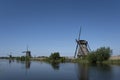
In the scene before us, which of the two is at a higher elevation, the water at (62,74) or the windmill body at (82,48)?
the windmill body at (82,48)

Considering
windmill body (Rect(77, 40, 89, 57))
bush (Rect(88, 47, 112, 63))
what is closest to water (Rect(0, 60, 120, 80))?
bush (Rect(88, 47, 112, 63))

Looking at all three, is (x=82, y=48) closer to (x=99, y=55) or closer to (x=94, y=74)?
(x=99, y=55)

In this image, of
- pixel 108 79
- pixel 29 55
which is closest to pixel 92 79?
pixel 108 79

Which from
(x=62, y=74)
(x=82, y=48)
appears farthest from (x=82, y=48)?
(x=62, y=74)

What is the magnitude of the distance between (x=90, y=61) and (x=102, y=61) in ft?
14.5

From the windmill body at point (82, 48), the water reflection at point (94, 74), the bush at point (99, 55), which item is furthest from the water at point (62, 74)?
the windmill body at point (82, 48)

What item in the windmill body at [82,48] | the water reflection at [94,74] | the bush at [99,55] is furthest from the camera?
the windmill body at [82,48]

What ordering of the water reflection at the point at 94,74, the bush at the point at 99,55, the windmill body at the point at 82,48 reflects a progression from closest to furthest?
1. the water reflection at the point at 94,74
2. the bush at the point at 99,55
3. the windmill body at the point at 82,48

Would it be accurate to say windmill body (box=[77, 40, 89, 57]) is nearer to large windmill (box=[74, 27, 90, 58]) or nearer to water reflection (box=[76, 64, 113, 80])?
large windmill (box=[74, 27, 90, 58])

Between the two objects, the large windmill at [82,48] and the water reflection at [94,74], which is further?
the large windmill at [82,48]

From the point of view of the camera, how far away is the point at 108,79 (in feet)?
101

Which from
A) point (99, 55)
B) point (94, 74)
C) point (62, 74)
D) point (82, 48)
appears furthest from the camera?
point (82, 48)

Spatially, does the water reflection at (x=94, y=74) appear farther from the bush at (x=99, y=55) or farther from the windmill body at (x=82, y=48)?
the windmill body at (x=82, y=48)

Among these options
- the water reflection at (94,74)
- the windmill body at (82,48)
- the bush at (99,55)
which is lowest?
the water reflection at (94,74)
